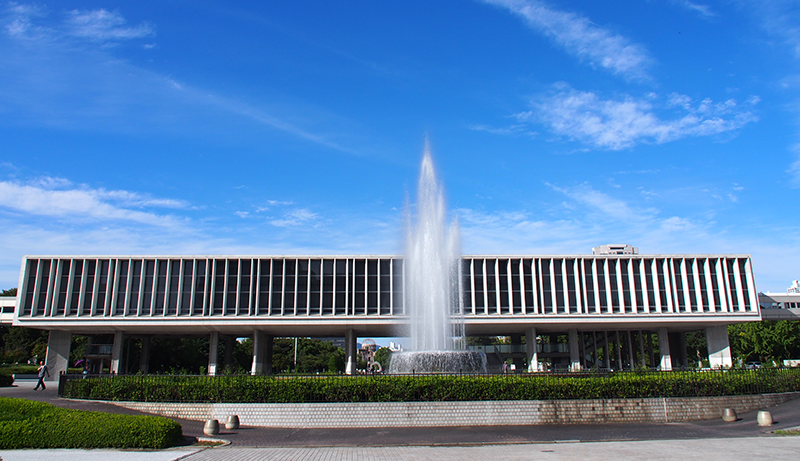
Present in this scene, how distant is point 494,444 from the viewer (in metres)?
15.1

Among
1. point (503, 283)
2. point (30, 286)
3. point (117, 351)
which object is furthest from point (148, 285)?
point (503, 283)

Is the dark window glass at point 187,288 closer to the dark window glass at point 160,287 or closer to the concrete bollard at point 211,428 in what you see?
the dark window glass at point 160,287

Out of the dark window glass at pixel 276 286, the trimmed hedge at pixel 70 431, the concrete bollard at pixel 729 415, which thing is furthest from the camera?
the dark window glass at pixel 276 286

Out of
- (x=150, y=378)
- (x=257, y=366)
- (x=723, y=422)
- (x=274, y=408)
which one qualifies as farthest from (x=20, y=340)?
(x=723, y=422)

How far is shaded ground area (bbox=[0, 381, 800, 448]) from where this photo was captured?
50.9 feet

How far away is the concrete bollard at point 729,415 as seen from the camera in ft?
61.1

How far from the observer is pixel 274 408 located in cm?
1841

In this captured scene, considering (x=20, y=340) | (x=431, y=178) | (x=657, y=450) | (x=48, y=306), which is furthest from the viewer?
(x=20, y=340)

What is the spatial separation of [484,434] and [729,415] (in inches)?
358

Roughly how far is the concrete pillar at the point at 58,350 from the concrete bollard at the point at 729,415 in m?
53.3

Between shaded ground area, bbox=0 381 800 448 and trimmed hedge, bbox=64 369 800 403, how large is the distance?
117 centimetres

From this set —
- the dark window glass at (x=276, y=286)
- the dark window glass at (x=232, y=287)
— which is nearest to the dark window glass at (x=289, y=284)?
the dark window glass at (x=276, y=286)

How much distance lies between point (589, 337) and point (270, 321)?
43414mm

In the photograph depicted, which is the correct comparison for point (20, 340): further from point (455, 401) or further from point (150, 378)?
point (455, 401)
